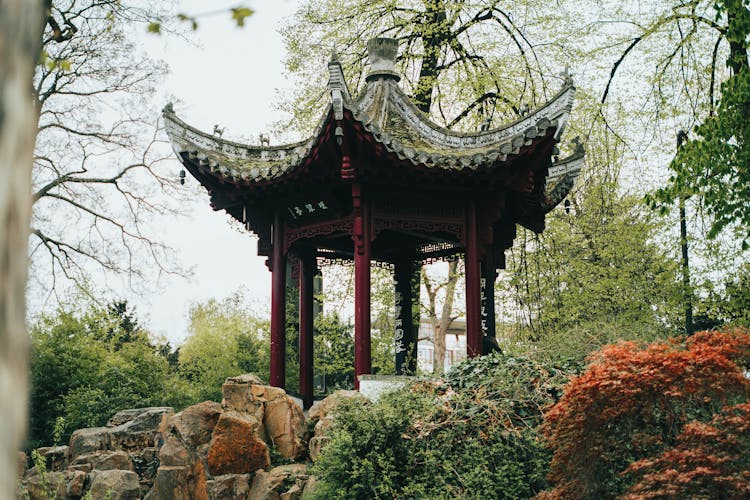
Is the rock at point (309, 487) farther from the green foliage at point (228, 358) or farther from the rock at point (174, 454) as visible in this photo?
the green foliage at point (228, 358)

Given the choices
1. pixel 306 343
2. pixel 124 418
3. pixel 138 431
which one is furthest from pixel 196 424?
pixel 306 343

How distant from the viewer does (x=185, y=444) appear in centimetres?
779

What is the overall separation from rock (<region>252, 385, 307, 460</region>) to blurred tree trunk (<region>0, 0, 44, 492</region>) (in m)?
7.17

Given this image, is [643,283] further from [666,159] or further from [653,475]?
[653,475]

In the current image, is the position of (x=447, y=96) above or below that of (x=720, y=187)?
above

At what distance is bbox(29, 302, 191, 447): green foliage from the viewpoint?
11.2 meters

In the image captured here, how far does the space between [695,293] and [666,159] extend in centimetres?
371

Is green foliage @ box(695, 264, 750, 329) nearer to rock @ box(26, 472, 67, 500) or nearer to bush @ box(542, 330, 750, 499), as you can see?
bush @ box(542, 330, 750, 499)

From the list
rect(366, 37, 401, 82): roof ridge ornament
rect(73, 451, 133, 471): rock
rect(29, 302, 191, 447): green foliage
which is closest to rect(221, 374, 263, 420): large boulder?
rect(73, 451, 133, 471): rock

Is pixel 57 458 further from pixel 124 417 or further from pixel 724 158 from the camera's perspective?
pixel 724 158

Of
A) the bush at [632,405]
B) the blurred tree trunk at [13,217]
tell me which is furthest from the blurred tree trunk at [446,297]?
the blurred tree trunk at [13,217]

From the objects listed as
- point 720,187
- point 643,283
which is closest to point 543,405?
point 720,187

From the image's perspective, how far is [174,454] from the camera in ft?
25.0

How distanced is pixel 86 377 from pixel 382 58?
6.32 metres
